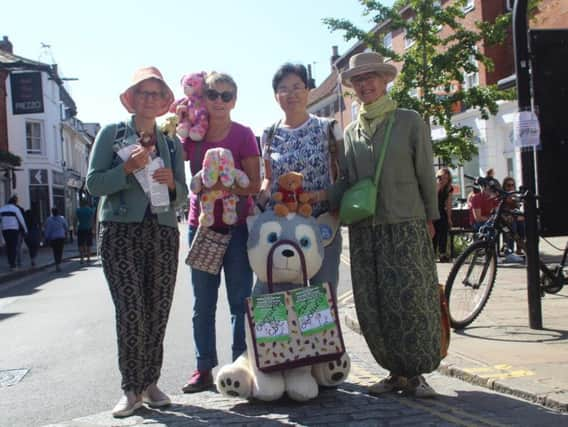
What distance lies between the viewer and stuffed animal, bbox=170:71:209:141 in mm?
4523

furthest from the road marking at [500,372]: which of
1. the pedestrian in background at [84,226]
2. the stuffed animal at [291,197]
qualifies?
the pedestrian in background at [84,226]

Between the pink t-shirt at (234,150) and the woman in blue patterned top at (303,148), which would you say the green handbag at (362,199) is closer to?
the woman in blue patterned top at (303,148)

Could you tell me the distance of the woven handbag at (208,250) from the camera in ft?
14.4

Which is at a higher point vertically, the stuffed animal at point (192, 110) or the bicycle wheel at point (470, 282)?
the stuffed animal at point (192, 110)

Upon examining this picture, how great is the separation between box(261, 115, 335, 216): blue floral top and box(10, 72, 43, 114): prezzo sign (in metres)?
21.9

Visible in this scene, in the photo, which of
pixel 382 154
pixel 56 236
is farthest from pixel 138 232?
pixel 56 236

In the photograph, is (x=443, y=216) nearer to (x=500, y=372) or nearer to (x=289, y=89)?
(x=500, y=372)

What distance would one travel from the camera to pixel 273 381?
4047mm

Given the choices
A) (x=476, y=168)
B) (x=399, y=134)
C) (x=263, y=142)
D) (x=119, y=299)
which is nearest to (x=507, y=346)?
(x=399, y=134)

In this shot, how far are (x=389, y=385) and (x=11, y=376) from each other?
306cm

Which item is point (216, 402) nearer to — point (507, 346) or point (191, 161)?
point (191, 161)

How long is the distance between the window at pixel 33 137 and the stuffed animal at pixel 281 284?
123ft

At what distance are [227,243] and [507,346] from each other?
2.42 metres

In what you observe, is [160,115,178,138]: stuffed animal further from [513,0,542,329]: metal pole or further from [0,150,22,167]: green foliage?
[0,150,22,167]: green foliage
